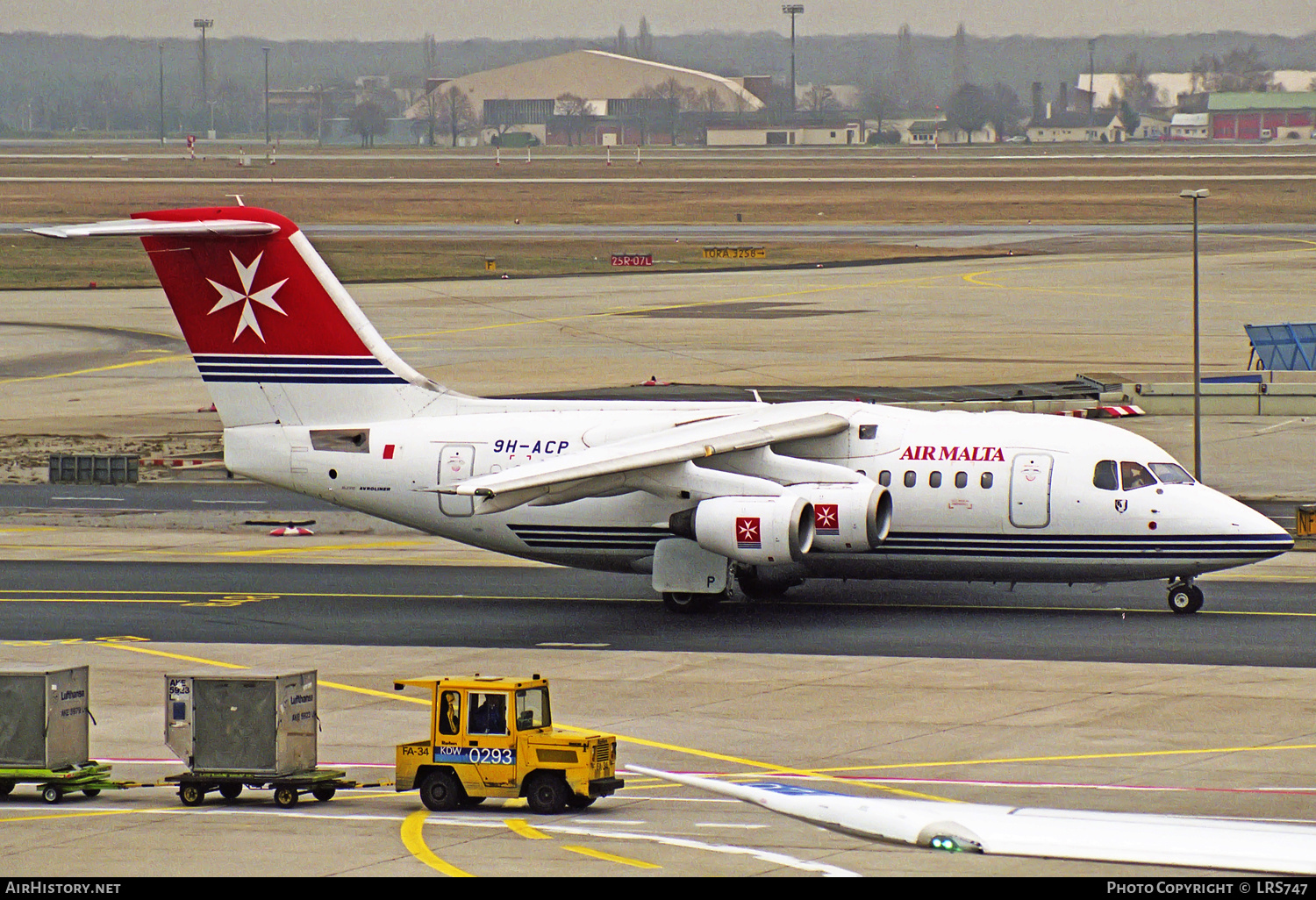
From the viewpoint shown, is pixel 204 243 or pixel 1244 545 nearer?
pixel 1244 545

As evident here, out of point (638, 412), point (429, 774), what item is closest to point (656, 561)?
point (638, 412)

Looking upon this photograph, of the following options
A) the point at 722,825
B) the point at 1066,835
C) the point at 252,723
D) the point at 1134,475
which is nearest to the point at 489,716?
the point at 252,723

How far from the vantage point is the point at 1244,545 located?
109 feet

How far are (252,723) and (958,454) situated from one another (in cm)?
1624

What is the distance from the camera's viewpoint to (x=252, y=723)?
73.8 feet

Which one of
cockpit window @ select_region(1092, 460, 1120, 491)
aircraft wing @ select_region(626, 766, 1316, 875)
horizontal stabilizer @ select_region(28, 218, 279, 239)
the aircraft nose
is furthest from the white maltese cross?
aircraft wing @ select_region(626, 766, 1316, 875)

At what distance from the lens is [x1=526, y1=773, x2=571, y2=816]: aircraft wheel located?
21.5m

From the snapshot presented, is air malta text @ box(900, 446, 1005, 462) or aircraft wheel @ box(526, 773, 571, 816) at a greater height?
air malta text @ box(900, 446, 1005, 462)

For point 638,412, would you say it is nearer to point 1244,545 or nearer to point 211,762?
point 1244,545

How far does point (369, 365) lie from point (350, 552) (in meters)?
7.25

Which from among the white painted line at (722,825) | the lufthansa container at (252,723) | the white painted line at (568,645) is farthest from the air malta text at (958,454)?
the lufthansa container at (252,723)

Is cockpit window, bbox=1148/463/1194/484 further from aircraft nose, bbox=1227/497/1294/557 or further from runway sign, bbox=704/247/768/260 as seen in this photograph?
runway sign, bbox=704/247/768/260

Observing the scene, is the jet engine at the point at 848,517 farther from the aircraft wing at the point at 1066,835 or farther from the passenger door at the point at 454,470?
the aircraft wing at the point at 1066,835

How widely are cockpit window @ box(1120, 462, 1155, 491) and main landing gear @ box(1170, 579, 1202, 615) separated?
203 cm
